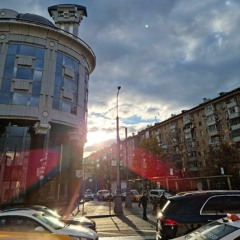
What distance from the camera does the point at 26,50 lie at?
2953 cm

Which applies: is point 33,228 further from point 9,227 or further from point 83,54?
point 83,54

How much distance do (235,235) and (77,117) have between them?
97.0 ft

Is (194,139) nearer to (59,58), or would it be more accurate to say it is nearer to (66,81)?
(66,81)

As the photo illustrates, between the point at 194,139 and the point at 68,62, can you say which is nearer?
the point at 68,62

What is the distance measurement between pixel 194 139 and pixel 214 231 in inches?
2269

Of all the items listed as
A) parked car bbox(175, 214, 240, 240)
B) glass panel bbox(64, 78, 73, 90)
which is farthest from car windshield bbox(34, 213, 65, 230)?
glass panel bbox(64, 78, 73, 90)

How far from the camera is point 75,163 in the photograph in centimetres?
3203

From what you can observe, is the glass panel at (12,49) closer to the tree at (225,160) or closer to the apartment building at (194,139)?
the apartment building at (194,139)

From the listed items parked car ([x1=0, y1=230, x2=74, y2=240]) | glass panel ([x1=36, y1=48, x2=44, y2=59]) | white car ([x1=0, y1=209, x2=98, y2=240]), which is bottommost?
parked car ([x1=0, y1=230, x2=74, y2=240])

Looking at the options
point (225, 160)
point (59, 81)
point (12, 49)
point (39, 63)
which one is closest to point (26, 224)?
point (59, 81)

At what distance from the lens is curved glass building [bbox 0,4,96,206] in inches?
1085

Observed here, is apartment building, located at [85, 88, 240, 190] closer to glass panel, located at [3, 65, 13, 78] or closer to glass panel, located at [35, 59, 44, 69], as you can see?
glass panel, located at [35, 59, 44, 69]

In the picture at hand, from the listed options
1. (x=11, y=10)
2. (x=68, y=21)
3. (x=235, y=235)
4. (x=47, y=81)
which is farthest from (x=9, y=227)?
(x=68, y=21)

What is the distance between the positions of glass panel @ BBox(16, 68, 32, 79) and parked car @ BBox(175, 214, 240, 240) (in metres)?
27.7
